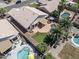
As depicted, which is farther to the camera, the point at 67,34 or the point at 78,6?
the point at 78,6

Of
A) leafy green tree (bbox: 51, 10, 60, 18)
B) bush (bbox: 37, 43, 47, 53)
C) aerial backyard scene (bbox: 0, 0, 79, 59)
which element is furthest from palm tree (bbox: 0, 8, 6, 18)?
bush (bbox: 37, 43, 47, 53)

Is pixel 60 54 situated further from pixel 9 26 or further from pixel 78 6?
pixel 78 6

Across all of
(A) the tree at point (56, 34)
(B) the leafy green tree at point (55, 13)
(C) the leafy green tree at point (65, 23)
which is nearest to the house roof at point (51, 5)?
(B) the leafy green tree at point (55, 13)

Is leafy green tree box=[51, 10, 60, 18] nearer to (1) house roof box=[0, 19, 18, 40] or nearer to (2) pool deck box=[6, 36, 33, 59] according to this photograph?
(1) house roof box=[0, 19, 18, 40]

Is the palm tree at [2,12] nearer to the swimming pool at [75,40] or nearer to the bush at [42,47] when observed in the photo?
the bush at [42,47]

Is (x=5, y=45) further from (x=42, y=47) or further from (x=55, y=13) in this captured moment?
(x=55, y=13)

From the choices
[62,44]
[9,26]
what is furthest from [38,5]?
[62,44]

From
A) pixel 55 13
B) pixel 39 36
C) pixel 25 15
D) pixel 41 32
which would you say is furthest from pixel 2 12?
pixel 55 13
